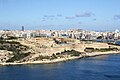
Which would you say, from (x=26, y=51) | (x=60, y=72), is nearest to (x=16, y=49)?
(x=26, y=51)

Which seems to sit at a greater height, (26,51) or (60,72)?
(26,51)

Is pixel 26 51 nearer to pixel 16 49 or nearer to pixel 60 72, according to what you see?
pixel 16 49

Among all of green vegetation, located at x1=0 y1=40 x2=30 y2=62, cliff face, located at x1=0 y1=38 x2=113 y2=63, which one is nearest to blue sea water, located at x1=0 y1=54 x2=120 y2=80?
cliff face, located at x1=0 y1=38 x2=113 y2=63

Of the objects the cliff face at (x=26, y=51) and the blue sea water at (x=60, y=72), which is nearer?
the blue sea water at (x=60, y=72)

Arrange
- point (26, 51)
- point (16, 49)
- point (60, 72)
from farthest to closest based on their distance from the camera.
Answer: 1. point (16, 49)
2. point (26, 51)
3. point (60, 72)

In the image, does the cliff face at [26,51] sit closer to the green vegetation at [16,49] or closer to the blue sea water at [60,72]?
the green vegetation at [16,49]

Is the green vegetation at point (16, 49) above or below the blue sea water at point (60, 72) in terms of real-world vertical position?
above

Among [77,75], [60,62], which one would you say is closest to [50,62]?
[60,62]

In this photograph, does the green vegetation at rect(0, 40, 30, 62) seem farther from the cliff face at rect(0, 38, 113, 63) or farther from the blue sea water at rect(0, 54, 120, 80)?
the blue sea water at rect(0, 54, 120, 80)

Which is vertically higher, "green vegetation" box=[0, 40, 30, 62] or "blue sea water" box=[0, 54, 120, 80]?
"green vegetation" box=[0, 40, 30, 62]

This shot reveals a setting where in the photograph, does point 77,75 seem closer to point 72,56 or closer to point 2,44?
point 72,56

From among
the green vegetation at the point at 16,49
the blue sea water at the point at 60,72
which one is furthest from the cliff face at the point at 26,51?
the blue sea water at the point at 60,72
